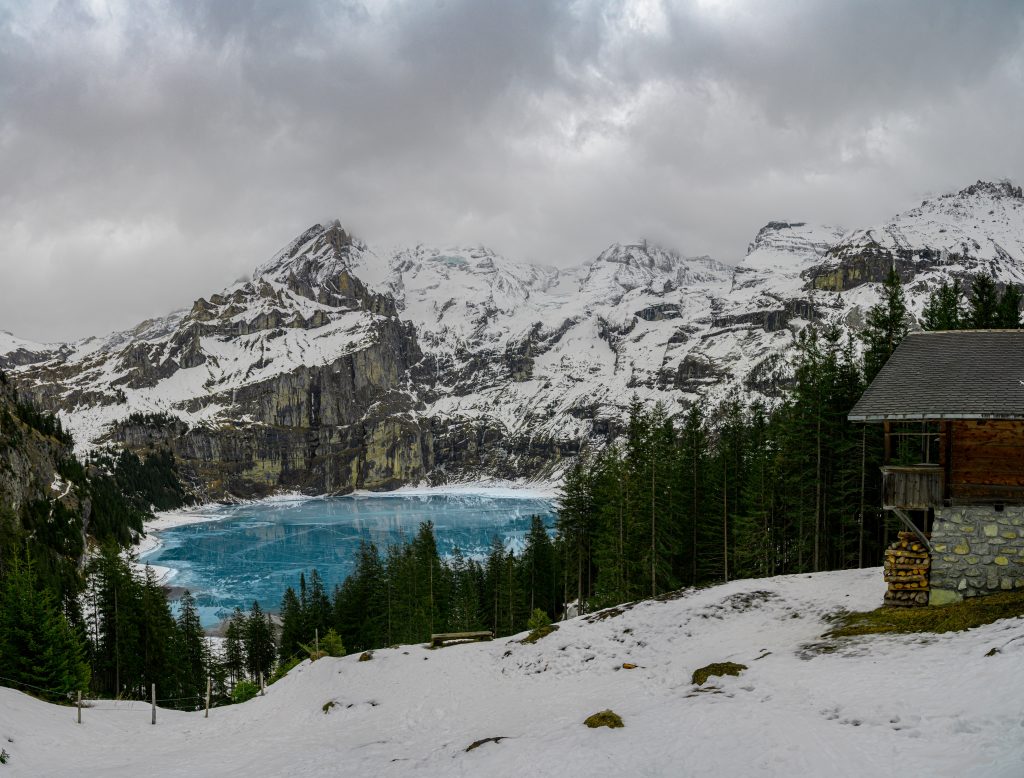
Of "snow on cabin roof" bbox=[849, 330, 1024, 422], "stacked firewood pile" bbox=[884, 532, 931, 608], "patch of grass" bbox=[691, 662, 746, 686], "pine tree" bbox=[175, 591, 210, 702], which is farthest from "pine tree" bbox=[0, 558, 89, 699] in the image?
"snow on cabin roof" bbox=[849, 330, 1024, 422]

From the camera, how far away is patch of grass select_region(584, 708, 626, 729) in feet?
39.0

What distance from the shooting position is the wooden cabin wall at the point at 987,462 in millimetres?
15945

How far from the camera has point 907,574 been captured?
55.3 feet

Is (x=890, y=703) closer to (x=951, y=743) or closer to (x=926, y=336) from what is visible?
(x=951, y=743)

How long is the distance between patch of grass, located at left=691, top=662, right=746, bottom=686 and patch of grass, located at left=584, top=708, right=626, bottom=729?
2788 millimetres

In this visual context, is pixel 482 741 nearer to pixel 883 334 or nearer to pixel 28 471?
pixel 883 334

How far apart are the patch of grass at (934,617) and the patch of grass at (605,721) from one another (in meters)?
7.03

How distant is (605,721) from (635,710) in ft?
4.51

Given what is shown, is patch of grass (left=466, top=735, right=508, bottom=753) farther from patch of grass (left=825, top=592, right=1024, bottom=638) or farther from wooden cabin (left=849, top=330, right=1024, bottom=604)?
wooden cabin (left=849, top=330, right=1024, bottom=604)

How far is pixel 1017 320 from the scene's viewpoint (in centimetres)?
3331

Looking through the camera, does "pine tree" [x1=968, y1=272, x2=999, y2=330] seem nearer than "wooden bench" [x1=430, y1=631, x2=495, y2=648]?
No

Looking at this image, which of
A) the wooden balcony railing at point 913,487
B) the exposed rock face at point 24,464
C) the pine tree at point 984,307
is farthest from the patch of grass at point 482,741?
the exposed rock face at point 24,464

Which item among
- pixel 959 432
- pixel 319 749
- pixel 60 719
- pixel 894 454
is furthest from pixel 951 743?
pixel 894 454

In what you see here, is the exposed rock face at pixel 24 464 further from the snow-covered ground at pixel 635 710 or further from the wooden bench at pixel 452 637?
the wooden bench at pixel 452 637
